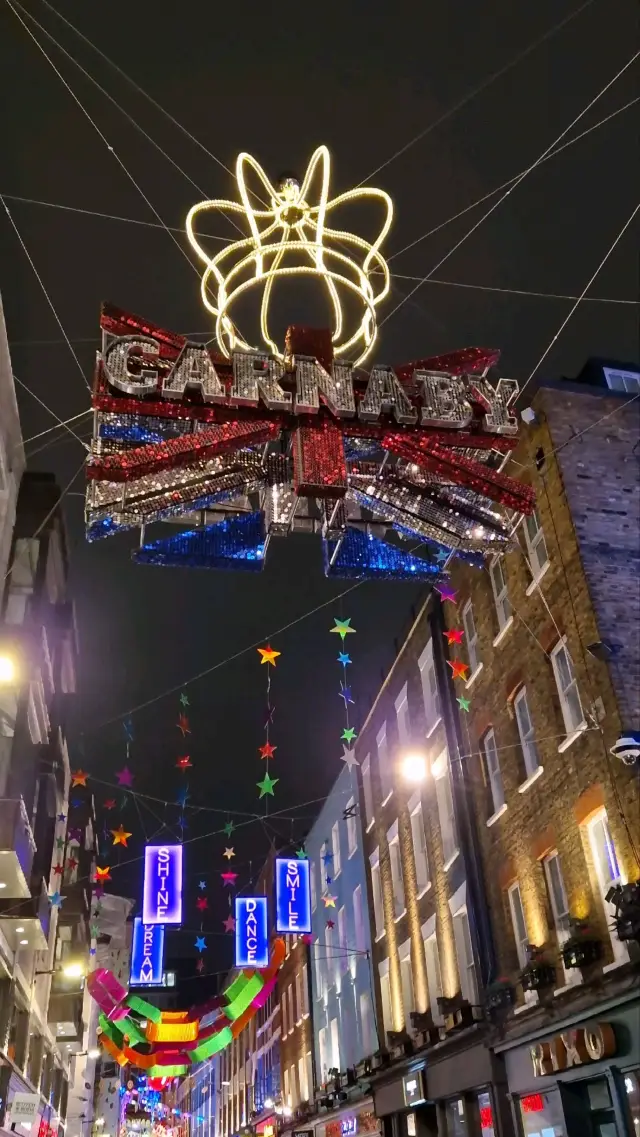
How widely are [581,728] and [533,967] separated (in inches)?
166

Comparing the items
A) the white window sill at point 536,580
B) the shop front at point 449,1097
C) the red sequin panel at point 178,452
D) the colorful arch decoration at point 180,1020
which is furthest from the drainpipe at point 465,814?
the red sequin panel at point 178,452

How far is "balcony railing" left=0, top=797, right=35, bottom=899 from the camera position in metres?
15.3

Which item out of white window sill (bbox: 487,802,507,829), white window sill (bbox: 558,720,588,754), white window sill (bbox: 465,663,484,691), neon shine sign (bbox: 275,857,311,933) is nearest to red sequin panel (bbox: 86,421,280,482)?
white window sill (bbox: 558,720,588,754)

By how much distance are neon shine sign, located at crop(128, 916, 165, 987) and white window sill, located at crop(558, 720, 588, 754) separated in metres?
11.5

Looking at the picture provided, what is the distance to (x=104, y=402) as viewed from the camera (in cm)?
604

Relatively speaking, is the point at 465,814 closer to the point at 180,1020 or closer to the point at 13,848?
the point at 13,848

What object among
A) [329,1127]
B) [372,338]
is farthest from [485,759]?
[329,1127]

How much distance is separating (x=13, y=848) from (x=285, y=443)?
38.3 ft

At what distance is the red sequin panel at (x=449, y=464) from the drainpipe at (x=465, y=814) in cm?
1261

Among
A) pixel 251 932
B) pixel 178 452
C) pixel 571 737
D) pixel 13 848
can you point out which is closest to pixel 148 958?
pixel 251 932

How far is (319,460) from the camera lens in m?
6.20

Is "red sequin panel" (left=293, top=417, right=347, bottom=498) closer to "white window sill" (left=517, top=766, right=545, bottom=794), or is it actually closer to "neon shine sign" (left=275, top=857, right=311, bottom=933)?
"white window sill" (left=517, top=766, right=545, bottom=794)

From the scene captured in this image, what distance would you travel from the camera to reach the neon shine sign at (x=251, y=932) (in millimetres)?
19609

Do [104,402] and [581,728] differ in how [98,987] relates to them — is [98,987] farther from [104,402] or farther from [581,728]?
[104,402]
